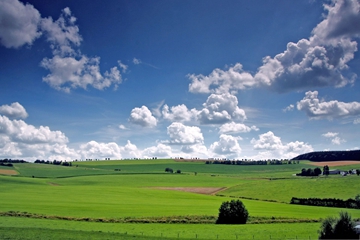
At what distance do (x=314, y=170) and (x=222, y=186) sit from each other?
172 ft

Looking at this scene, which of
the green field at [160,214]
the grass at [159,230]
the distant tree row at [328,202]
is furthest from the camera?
the distant tree row at [328,202]

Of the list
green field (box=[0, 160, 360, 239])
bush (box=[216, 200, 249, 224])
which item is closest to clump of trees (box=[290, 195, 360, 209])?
green field (box=[0, 160, 360, 239])

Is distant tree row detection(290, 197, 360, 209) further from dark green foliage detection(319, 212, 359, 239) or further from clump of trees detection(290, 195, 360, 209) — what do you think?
dark green foliage detection(319, 212, 359, 239)

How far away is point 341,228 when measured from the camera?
105ft

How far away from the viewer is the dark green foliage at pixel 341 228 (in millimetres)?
31594

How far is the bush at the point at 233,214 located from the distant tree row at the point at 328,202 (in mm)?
30766

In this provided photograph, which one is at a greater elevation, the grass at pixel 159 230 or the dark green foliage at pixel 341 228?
the dark green foliage at pixel 341 228

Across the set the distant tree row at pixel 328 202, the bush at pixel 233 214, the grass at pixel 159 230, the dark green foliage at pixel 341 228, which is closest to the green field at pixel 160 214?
the grass at pixel 159 230

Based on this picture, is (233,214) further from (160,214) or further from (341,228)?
(341,228)

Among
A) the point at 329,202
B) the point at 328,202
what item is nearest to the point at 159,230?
the point at 328,202

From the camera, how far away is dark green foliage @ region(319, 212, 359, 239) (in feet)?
104

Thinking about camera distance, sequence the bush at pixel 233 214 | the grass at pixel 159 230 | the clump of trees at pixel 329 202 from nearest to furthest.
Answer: the grass at pixel 159 230 → the bush at pixel 233 214 → the clump of trees at pixel 329 202

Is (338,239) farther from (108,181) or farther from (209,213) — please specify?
(108,181)

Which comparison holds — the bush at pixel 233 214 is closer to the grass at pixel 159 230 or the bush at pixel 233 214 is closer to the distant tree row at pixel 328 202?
the grass at pixel 159 230
